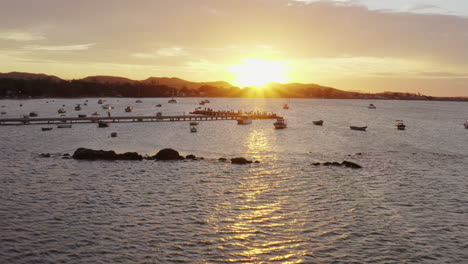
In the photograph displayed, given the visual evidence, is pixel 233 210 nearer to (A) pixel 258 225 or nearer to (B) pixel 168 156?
(A) pixel 258 225

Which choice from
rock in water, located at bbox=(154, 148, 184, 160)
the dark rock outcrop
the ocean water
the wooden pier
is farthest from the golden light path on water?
the wooden pier

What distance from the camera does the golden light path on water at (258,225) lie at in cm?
2567

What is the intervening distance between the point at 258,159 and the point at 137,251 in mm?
39911

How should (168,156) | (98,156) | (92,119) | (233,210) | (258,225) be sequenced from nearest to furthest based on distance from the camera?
1. (258,225)
2. (233,210)
3. (98,156)
4. (168,156)
5. (92,119)

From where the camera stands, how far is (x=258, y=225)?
3112 centimetres

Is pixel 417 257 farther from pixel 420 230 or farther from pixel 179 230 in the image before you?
pixel 179 230

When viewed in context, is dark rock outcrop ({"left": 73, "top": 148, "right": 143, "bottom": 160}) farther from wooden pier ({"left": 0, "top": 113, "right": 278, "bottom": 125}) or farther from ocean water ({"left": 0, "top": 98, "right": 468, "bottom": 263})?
wooden pier ({"left": 0, "top": 113, "right": 278, "bottom": 125})

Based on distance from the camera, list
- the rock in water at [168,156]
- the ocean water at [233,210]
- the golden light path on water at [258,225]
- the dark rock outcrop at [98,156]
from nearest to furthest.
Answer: the golden light path on water at [258,225] → the ocean water at [233,210] → the dark rock outcrop at [98,156] → the rock in water at [168,156]

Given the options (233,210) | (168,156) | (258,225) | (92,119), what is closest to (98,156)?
(168,156)

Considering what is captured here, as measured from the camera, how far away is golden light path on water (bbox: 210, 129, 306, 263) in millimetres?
25672

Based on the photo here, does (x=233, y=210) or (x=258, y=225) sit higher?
(x=233, y=210)

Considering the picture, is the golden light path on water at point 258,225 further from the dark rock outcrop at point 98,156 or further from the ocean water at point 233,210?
the dark rock outcrop at point 98,156

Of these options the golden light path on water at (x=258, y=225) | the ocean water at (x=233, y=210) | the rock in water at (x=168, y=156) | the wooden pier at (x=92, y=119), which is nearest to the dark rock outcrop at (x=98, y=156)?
the ocean water at (x=233, y=210)

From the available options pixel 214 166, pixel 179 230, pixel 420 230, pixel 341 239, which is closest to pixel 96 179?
pixel 214 166
